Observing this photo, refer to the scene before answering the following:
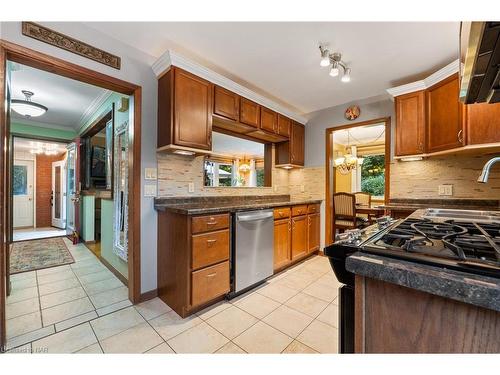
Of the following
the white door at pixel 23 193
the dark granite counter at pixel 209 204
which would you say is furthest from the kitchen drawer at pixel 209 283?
the white door at pixel 23 193

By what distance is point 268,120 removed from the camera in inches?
118

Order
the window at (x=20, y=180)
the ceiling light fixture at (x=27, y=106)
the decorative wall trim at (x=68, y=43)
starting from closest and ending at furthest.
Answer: the decorative wall trim at (x=68, y=43) → the ceiling light fixture at (x=27, y=106) → the window at (x=20, y=180)

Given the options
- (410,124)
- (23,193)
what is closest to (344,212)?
(410,124)

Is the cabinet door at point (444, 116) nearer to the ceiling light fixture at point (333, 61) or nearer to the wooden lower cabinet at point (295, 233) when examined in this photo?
the ceiling light fixture at point (333, 61)

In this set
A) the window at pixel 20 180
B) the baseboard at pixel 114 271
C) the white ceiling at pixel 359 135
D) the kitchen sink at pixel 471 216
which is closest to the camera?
the kitchen sink at pixel 471 216

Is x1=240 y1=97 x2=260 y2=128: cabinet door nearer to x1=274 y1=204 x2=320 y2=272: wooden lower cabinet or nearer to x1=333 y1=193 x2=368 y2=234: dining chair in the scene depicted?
x1=274 y1=204 x2=320 y2=272: wooden lower cabinet

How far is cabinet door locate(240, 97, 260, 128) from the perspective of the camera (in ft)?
8.62

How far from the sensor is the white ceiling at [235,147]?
113 inches

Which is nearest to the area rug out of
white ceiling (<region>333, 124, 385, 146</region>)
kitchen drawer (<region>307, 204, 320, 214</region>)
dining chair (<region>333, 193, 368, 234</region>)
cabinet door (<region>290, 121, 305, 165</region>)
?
kitchen drawer (<region>307, 204, 320, 214</region>)

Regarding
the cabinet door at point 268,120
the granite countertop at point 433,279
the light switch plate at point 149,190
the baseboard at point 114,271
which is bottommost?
the baseboard at point 114,271

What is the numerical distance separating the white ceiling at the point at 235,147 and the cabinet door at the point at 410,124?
6.16 feet

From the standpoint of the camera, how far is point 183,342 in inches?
59.4

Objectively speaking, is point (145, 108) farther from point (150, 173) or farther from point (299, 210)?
point (299, 210)
